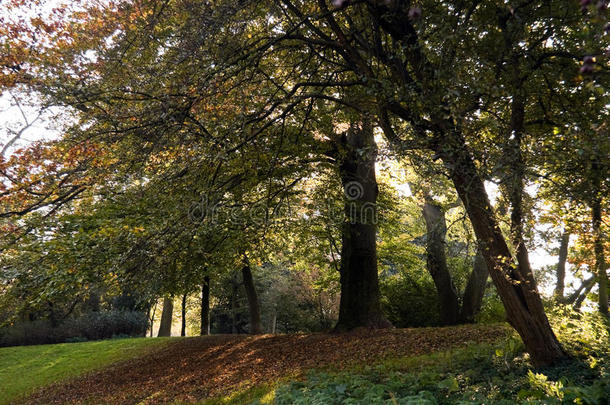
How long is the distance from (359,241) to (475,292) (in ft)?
13.1

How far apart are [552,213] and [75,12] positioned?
11611mm

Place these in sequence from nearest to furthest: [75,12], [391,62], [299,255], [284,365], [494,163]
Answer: [494,163] < [391,62] < [284,365] < [75,12] < [299,255]

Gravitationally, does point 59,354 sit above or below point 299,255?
below

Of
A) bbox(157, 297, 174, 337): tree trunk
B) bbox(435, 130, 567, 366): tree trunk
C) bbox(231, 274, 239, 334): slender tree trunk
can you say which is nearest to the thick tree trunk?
bbox(435, 130, 567, 366): tree trunk

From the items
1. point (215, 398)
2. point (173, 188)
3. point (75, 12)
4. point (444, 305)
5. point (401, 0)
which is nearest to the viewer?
Answer: point (401, 0)

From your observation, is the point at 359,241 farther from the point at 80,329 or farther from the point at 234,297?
the point at 80,329

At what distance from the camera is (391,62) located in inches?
219

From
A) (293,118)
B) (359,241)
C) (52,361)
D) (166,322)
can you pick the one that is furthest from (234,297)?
(293,118)

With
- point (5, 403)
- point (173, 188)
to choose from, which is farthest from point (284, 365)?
point (5, 403)

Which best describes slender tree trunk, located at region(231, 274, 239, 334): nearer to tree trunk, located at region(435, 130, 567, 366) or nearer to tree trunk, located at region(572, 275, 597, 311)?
tree trunk, located at region(572, 275, 597, 311)

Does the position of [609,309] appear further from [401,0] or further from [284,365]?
[401,0]

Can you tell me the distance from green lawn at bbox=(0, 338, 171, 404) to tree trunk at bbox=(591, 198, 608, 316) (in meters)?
15.5

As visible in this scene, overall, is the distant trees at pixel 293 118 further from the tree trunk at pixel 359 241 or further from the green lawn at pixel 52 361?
the green lawn at pixel 52 361

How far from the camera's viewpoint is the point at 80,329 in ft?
75.4
